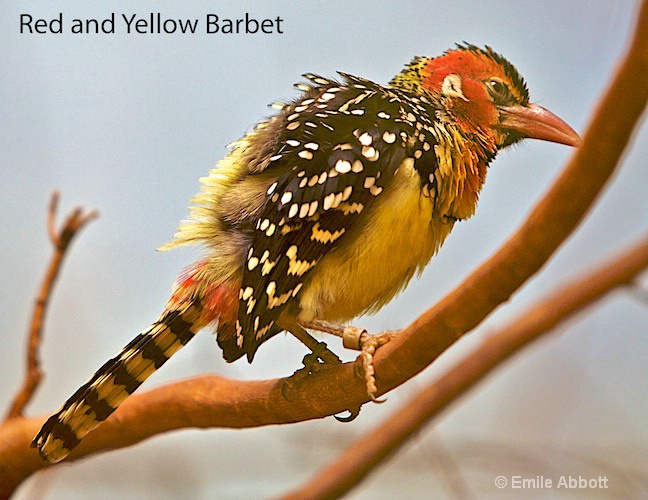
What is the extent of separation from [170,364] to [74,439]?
23 centimetres

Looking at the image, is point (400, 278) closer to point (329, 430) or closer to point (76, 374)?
point (329, 430)

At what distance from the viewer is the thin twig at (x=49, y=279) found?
1430mm

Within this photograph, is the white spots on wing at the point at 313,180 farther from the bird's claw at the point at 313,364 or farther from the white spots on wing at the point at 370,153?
the bird's claw at the point at 313,364

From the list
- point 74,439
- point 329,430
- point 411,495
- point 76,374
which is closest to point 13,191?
point 76,374

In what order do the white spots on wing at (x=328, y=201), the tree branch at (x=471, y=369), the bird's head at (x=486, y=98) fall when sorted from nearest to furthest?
the tree branch at (x=471, y=369) < the white spots on wing at (x=328, y=201) < the bird's head at (x=486, y=98)

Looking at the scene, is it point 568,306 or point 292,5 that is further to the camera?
point 292,5

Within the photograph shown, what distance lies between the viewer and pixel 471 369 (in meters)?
1.15

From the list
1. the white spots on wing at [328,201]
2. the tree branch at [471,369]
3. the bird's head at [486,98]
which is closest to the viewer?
the tree branch at [471,369]

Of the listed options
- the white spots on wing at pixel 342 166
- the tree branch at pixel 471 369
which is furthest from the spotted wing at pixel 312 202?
the tree branch at pixel 471 369

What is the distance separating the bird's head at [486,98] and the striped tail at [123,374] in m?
0.55

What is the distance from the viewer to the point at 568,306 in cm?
107

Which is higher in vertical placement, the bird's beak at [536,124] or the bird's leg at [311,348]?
the bird's beak at [536,124]

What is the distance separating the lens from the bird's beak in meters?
1.26

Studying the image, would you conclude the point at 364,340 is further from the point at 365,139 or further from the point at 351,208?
the point at 365,139
